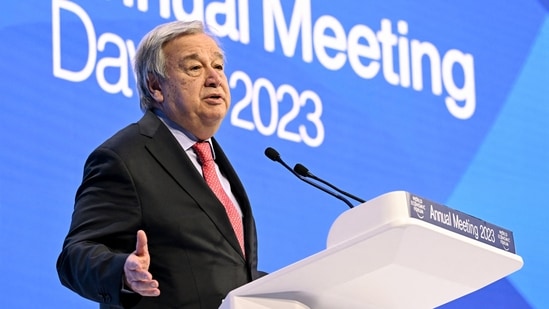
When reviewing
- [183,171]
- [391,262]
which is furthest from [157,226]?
[391,262]

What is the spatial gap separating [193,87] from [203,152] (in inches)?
6.1

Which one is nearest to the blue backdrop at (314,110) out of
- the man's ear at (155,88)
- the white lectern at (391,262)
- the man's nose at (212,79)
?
the man's ear at (155,88)

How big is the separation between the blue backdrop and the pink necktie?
1.71ft

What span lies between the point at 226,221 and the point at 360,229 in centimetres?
57

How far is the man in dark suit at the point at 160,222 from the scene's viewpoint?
6.59 feet

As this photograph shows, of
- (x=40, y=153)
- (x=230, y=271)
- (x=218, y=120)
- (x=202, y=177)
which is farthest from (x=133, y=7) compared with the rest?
(x=230, y=271)

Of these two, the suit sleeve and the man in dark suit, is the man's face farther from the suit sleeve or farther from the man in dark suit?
the suit sleeve

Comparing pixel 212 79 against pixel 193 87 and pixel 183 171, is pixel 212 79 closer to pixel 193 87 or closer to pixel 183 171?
pixel 193 87

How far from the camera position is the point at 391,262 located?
166 centimetres

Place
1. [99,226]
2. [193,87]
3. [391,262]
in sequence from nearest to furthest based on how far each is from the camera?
[391,262] < [99,226] < [193,87]

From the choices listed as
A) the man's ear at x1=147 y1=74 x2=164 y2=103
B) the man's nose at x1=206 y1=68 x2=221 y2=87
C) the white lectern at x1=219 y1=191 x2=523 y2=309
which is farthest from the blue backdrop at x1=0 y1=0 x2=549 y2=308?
the white lectern at x1=219 y1=191 x2=523 y2=309

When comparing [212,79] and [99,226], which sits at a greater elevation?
[212,79]

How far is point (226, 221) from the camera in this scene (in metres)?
2.17

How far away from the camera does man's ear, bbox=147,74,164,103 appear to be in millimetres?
2438
